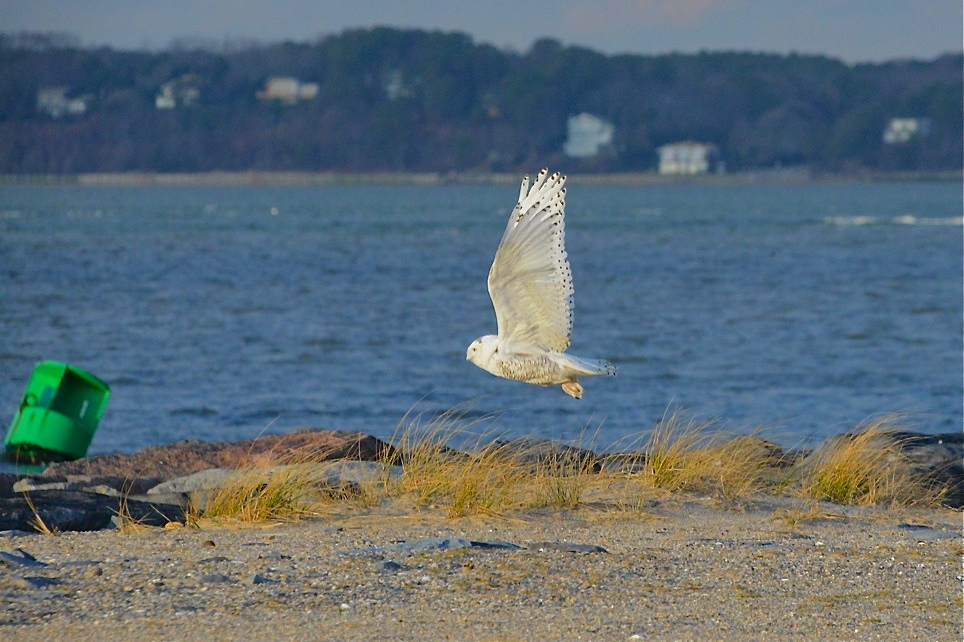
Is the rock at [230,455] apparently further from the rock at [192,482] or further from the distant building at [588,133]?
the distant building at [588,133]

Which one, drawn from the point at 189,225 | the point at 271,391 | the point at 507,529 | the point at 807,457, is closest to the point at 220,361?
the point at 271,391

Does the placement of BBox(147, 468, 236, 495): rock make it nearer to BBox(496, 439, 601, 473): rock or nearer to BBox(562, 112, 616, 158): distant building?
BBox(496, 439, 601, 473): rock

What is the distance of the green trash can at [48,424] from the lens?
15492mm

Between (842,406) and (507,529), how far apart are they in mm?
14152

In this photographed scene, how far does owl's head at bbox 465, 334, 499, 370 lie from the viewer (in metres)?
9.57

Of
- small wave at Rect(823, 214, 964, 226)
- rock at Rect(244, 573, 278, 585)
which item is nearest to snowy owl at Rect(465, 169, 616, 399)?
rock at Rect(244, 573, 278, 585)

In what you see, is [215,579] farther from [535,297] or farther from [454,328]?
[454,328]

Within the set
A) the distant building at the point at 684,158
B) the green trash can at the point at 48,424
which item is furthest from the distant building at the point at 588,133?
the green trash can at the point at 48,424

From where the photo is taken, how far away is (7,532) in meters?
9.05

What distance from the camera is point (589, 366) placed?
29.9 feet

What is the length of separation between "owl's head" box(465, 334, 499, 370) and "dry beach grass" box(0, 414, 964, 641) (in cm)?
74

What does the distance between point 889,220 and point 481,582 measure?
87739 millimetres

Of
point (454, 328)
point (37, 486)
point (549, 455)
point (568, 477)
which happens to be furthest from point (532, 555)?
point (454, 328)

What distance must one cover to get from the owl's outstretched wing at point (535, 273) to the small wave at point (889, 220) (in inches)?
3141
